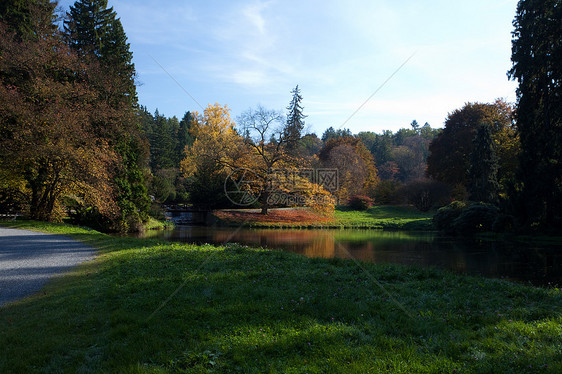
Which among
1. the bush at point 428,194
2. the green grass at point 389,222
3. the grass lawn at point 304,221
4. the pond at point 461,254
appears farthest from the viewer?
the bush at point 428,194

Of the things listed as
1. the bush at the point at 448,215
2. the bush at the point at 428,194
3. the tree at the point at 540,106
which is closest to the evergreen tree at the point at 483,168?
the bush at the point at 448,215

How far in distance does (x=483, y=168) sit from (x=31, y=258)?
3286 centimetres

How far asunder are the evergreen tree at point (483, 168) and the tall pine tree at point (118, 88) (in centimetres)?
2783

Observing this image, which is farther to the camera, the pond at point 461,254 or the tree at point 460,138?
the tree at point 460,138

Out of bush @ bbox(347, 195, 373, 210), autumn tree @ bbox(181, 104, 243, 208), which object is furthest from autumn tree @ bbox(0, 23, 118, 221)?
bush @ bbox(347, 195, 373, 210)

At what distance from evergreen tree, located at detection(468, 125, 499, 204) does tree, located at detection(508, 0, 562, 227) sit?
1197 cm

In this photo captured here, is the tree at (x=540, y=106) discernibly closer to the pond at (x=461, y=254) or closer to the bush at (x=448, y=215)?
the pond at (x=461, y=254)

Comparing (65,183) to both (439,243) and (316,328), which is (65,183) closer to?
(316,328)

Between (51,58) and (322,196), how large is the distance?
64.8ft

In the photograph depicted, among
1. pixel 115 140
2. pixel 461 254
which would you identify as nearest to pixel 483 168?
pixel 461 254

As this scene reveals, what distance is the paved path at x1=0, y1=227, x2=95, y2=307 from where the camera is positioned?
22.8 feet

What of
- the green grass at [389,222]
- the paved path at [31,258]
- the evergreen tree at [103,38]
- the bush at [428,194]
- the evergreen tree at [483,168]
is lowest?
the paved path at [31,258]

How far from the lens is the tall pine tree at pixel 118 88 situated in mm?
20922

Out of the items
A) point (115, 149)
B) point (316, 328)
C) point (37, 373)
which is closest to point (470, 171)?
point (115, 149)
